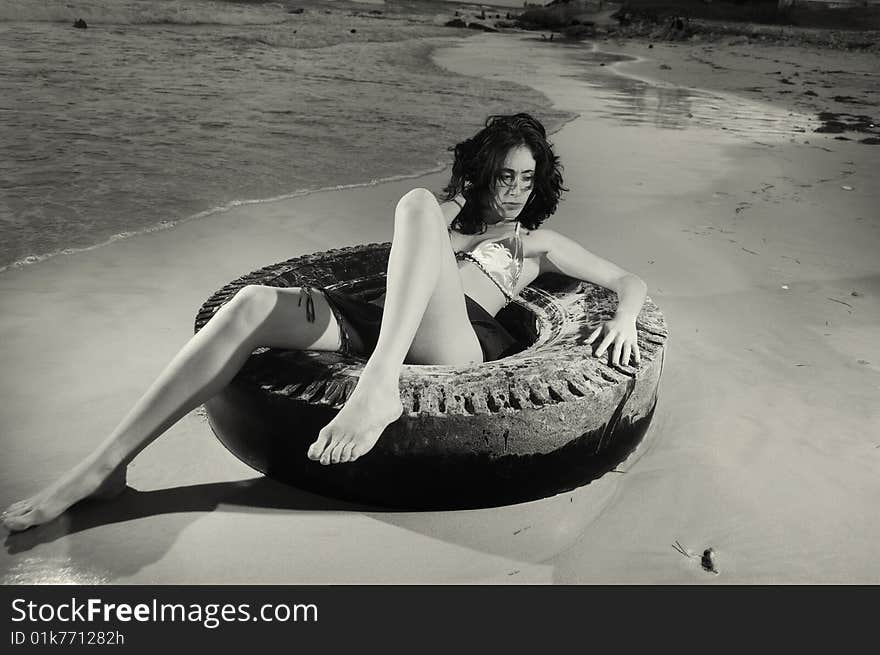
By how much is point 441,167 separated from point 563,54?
14.8 m

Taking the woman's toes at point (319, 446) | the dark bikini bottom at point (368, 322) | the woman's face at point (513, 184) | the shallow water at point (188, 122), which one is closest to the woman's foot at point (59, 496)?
the woman's toes at point (319, 446)

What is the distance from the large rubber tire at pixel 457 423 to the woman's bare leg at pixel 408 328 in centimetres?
6

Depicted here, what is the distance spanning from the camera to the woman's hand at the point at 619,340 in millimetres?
2219

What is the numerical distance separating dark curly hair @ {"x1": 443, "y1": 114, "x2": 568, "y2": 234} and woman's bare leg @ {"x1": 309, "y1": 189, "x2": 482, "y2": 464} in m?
0.40

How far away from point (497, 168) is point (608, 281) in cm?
55

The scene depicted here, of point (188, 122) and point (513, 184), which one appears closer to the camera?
point (513, 184)

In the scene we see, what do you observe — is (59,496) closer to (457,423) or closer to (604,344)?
(457,423)

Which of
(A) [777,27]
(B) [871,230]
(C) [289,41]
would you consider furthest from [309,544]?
(A) [777,27]

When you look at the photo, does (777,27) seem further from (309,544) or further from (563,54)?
(309,544)

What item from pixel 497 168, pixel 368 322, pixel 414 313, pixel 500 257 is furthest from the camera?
pixel 500 257

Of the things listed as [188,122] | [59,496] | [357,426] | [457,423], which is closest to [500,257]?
[457,423]

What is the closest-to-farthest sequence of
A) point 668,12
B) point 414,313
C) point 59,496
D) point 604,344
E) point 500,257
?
point 59,496, point 414,313, point 604,344, point 500,257, point 668,12

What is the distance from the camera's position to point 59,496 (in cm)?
200
